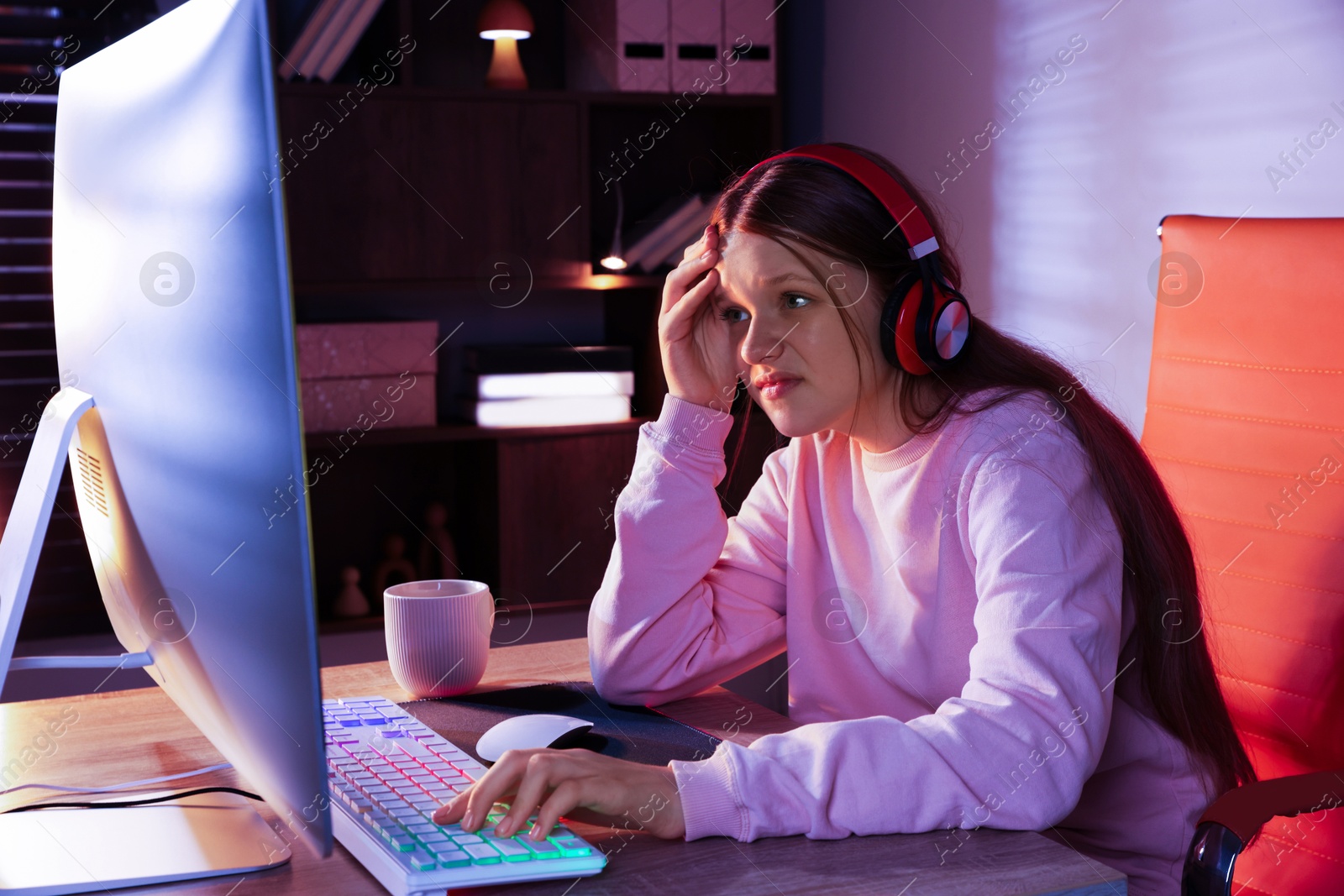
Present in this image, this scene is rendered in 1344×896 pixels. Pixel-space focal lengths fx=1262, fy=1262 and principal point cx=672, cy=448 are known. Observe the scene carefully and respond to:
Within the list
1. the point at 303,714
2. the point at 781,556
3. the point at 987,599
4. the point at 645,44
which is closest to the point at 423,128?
the point at 645,44

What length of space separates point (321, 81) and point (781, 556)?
1.82 metres

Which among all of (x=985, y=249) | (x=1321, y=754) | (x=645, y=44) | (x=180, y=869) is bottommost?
(x=1321, y=754)

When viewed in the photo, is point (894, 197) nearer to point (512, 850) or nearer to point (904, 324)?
point (904, 324)

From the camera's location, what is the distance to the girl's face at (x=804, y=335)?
117 cm

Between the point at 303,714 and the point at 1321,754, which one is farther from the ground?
the point at 303,714

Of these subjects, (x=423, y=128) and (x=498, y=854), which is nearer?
(x=498, y=854)

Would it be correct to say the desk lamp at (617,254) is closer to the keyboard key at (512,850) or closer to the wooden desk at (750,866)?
the wooden desk at (750,866)

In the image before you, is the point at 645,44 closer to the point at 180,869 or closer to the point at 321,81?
the point at 321,81

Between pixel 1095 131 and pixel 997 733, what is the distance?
1.73m

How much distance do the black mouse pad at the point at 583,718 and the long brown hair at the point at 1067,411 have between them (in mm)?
380

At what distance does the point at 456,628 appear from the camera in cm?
112

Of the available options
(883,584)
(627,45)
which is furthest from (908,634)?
(627,45)

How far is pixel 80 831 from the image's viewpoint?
81cm

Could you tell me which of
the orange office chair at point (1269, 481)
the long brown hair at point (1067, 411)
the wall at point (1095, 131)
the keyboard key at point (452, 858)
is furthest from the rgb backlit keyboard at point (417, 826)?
the wall at point (1095, 131)
